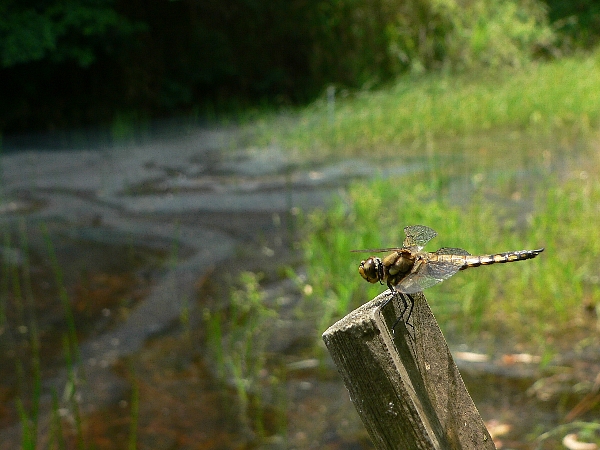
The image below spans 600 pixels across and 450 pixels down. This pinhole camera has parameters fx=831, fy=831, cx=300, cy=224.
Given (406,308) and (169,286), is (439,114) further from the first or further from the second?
(406,308)

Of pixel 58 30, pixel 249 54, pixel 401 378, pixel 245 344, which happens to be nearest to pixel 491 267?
pixel 245 344

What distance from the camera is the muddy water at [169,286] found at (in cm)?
303

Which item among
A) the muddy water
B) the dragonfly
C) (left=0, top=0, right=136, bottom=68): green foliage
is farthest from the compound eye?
(left=0, top=0, right=136, bottom=68): green foliage

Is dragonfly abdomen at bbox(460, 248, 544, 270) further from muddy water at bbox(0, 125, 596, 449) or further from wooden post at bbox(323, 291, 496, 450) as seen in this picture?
muddy water at bbox(0, 125, 596, 449)

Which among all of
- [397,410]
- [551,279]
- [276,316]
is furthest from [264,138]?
[397,410]

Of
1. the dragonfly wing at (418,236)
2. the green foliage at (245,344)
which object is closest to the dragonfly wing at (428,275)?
the dragonfly wing at (418,236)

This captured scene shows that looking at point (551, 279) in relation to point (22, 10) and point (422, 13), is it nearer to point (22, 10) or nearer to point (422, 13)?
point (22, 10)

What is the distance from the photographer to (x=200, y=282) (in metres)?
4.44

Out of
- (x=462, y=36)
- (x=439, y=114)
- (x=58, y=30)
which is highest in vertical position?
(x=58, y=30)

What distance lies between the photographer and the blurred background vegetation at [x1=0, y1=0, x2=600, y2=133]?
10805mm

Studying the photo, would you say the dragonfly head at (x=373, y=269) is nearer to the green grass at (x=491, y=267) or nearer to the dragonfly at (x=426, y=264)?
the dragonfly at (x=426, y=264)

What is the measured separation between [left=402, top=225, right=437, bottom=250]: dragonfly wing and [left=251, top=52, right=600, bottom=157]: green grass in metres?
5.98

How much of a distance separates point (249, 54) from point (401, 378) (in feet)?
37.7

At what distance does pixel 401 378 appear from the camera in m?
0.87
